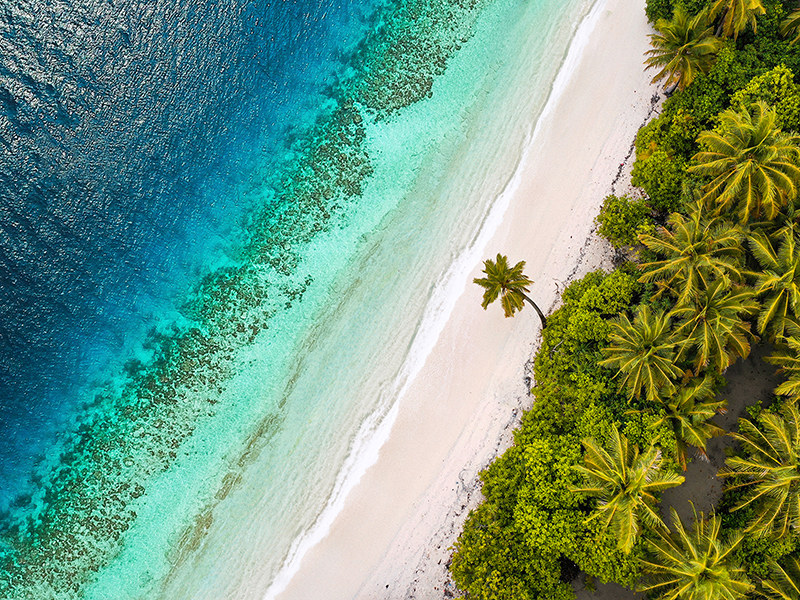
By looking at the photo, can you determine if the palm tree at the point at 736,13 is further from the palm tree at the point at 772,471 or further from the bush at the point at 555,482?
the palm tree at the point at 772,471

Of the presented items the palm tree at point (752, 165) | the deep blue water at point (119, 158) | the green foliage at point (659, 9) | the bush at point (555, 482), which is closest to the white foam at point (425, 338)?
the green foliage at point (659, 9)

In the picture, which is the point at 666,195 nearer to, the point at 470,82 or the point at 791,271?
the point at 791,271

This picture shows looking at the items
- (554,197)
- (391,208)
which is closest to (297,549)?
(391,208)

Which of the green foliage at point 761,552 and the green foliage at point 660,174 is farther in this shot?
the green foliage at point 660,174

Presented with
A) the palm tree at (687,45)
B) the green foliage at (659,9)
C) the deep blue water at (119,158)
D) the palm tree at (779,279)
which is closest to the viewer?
the palm tree at (779,279)

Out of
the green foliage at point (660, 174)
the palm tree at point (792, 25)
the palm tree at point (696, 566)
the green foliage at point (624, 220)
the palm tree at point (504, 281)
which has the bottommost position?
the palm tree at point (696, 566)

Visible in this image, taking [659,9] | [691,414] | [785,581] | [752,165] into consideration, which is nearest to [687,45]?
[659,9]
